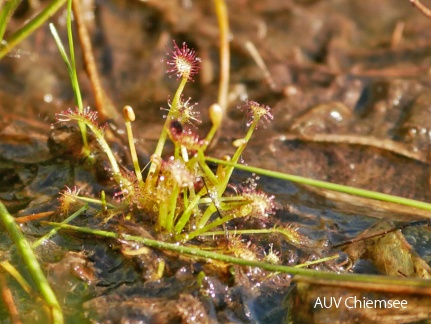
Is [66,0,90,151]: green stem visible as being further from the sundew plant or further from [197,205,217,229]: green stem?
[197,205,217,229]: green stem

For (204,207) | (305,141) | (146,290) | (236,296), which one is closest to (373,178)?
(305,141)

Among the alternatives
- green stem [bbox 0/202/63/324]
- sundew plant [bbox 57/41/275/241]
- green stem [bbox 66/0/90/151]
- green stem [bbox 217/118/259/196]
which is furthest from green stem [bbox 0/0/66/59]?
green stem [bbox 217/118/259/196]

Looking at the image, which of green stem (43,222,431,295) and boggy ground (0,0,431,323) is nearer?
green stem (43,222,431,295)

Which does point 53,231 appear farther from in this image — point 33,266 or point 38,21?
→ point 38,21

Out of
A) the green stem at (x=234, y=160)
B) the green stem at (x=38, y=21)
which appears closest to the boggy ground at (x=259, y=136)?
the green stem at (x=234, y=160)

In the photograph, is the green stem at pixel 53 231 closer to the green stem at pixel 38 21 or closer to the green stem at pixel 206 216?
the green stem at pixel 206 216

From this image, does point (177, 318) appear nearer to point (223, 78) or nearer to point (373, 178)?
point (373, 178)

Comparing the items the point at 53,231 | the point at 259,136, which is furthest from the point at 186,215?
the point at 259,136
